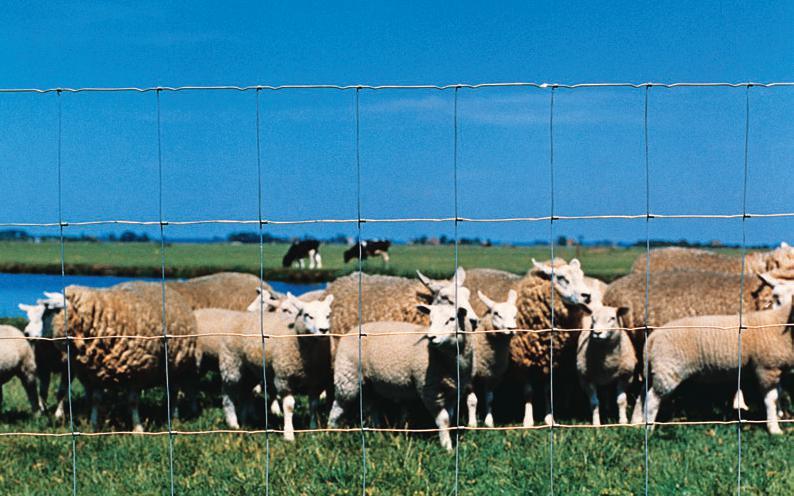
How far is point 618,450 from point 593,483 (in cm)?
88

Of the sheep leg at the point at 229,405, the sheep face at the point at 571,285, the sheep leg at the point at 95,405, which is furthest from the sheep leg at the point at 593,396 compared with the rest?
the sheep leg at the point at 95,405

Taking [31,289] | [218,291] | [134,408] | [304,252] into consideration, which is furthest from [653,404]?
[304,252]

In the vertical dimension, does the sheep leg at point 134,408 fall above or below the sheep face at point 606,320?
below

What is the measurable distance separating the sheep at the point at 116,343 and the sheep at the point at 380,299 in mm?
1710

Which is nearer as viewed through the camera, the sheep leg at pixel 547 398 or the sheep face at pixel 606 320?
the sheep face at pixel 606 320

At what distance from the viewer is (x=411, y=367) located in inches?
286

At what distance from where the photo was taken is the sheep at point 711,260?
463 inches

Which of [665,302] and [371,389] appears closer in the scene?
[371,389]

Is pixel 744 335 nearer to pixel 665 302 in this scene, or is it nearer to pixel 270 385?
pixel 665 302

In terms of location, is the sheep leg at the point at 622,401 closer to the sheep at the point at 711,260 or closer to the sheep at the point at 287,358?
the sheep at the point at 287,358

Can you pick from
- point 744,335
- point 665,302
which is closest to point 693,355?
point 744,335

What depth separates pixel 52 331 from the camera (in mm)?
9203

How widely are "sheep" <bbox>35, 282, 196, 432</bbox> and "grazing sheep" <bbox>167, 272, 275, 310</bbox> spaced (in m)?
2.62

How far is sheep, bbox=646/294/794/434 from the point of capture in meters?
7.82
